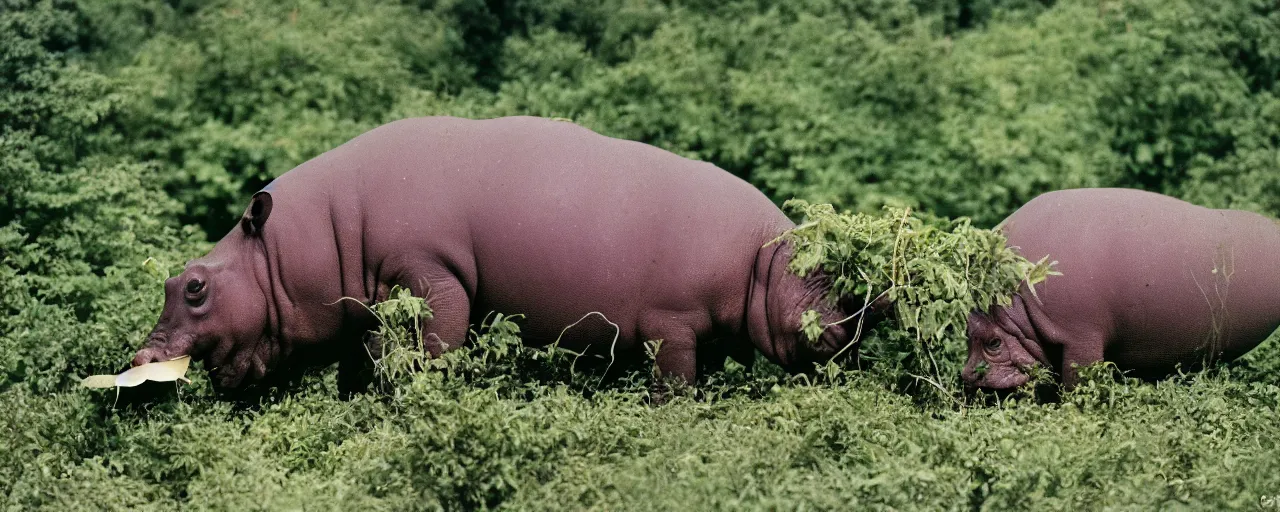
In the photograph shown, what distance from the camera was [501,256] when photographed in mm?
7641

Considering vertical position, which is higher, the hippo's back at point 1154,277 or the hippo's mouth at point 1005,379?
the hippo's back at point 1154,277

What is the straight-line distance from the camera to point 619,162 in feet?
25.8

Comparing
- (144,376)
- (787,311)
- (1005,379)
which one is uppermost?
(787,311)

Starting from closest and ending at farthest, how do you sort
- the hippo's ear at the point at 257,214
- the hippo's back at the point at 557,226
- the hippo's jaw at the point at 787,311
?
the hippo's back at the point at 557,226 < the hippo's ear at the point at 257,214 < the hippo's jaw at the point at 787,311

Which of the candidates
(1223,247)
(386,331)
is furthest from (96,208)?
(1223,247)

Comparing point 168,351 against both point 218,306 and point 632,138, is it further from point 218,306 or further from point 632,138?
point 632,138

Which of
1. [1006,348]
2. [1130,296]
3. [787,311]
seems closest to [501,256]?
[787,311]

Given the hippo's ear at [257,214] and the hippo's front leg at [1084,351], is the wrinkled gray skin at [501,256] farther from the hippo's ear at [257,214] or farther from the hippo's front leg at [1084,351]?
the hippo's front leg at [1084,351]

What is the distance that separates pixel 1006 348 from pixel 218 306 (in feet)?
13.3

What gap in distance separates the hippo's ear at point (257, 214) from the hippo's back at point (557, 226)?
1.17ft

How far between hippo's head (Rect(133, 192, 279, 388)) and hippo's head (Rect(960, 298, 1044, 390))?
12.1 ft

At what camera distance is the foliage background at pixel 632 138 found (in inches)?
263

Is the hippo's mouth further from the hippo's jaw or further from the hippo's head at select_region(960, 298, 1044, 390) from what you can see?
the hippo's jaw

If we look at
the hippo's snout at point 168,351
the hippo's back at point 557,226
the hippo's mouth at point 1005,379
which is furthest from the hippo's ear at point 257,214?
the hippo's mouth at point 1005,379
